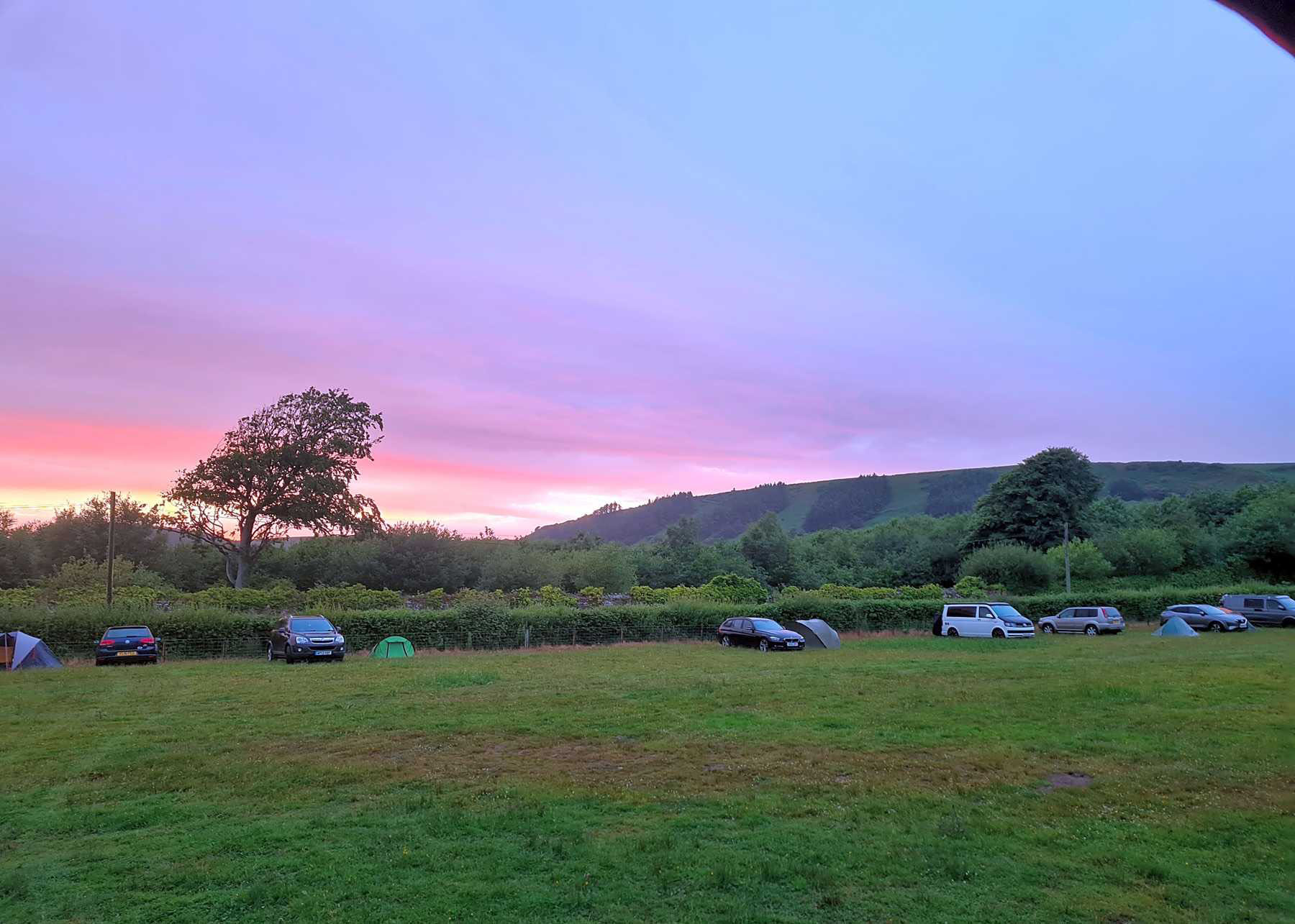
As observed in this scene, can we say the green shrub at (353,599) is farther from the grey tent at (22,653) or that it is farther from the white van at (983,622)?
the white van at (983,622)

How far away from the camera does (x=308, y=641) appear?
25.9 m

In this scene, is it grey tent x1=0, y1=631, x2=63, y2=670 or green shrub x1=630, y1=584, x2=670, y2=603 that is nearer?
grey tent x1=0, y1=631, x2=63, y2=670

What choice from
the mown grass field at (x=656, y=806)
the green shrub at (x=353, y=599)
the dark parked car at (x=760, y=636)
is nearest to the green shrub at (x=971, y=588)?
the dark parked car at (x=760, y=636)

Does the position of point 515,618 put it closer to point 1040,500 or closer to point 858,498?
point 1040,500

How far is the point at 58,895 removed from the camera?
5445 millimetres

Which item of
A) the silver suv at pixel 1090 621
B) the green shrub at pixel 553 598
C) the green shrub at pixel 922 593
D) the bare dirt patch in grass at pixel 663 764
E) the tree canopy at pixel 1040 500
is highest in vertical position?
the tree canopy at pixel 1040 500

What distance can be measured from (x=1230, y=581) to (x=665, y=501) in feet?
393

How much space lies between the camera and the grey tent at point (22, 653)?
2481 cm

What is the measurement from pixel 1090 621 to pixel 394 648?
33184mm

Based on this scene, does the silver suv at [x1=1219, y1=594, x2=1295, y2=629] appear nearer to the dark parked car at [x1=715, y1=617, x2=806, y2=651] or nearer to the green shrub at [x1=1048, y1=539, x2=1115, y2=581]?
the green shrub at [x1=1048, y1=539, x2=1115, y2=581]

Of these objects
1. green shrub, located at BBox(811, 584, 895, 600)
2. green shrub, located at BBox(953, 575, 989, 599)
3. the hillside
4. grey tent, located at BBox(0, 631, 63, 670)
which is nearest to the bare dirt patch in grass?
grey tent, located at BBox(0, 631, 63, 670)

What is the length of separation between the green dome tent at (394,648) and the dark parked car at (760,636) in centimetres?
1329

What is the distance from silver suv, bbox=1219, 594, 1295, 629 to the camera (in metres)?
38.4

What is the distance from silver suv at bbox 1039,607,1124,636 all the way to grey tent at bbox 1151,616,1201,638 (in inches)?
92.2
